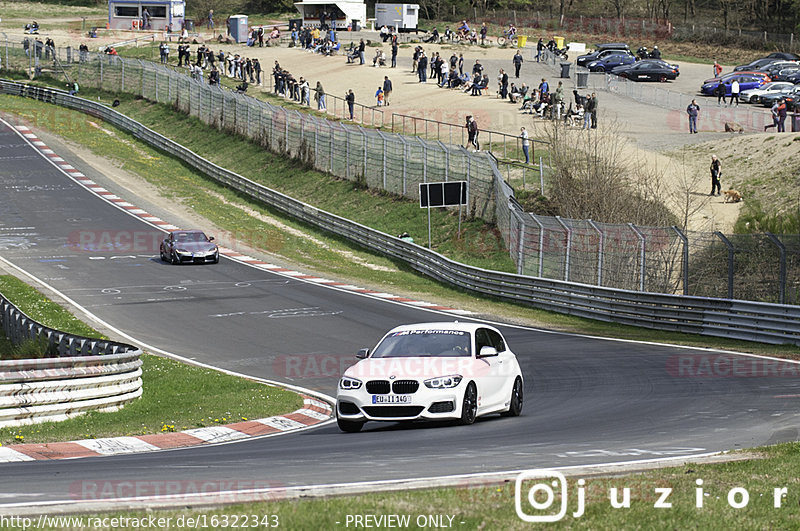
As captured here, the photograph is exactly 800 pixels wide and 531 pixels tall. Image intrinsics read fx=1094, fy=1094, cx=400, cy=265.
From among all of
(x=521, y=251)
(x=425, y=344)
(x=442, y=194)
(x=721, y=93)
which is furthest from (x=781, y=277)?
(x=721, y=93)

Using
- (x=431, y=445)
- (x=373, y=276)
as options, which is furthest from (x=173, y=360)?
(x=373, y=276)

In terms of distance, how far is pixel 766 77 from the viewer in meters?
65.8

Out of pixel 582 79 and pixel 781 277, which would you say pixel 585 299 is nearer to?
pixel 781 277

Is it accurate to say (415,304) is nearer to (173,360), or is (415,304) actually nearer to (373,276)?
(373,276)

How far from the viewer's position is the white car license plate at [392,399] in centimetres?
1369

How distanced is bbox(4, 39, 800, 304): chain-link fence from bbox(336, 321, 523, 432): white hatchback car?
11.7 metres

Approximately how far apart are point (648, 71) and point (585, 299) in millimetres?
47843

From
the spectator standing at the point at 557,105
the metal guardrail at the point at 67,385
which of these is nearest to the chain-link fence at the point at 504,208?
the spectator standing at the point at 557,105

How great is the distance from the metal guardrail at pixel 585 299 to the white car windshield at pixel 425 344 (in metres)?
11.8

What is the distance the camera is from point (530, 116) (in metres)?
57.2

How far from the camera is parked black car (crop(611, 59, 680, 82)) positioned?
7331 cm

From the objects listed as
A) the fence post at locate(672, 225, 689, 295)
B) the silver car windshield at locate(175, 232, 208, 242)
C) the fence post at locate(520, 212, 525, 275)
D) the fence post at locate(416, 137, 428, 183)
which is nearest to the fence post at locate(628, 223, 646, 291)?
the fence post at locate(672, 225, 689, 295)

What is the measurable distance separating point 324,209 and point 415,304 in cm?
1914

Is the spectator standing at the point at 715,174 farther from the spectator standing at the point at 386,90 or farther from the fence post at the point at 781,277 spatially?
the spectator standing at the point at 386,90
